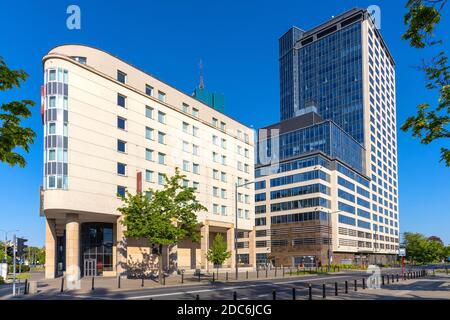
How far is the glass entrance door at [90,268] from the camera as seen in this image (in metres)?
50.8

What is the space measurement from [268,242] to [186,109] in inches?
2287

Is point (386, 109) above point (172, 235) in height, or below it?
above

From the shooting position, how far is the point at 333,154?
110 metres

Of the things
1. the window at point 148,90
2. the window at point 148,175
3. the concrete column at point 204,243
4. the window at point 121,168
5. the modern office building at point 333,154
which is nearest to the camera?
the window at point 121,168

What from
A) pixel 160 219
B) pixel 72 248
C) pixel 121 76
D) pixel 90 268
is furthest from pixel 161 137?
pixel 160 219

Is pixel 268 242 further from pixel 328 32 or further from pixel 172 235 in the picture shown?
pixel 328 32

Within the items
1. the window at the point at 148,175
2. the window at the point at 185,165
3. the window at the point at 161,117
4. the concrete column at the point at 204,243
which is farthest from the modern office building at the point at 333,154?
→ the window at the point at 148,175

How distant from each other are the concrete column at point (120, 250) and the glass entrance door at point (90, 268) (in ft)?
12.9

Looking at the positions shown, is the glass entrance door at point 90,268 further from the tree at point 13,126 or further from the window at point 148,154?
the tree at point 13,126

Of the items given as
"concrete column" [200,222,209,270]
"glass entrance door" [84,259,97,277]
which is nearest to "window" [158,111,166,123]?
"concrete column" [200,222,209,270]

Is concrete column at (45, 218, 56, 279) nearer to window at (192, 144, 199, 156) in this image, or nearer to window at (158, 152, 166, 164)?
window at (158, 152, 166, 164)

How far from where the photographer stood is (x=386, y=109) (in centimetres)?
16438
